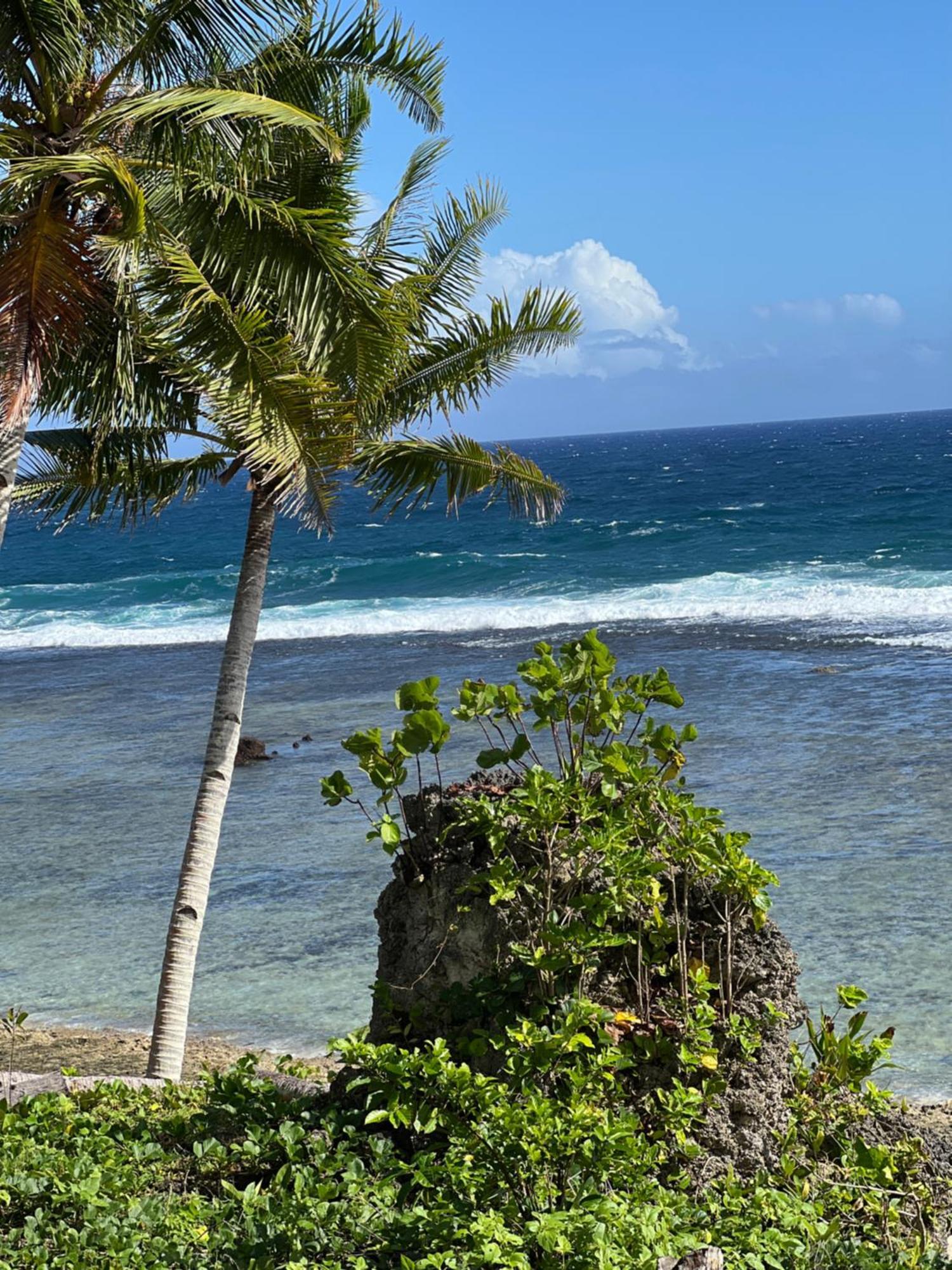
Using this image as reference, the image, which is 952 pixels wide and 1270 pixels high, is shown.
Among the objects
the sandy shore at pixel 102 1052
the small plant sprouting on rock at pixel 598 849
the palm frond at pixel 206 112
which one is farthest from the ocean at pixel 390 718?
the small plant sprouting on rock at pixel 598 849

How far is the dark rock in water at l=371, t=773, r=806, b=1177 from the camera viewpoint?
14.5ft

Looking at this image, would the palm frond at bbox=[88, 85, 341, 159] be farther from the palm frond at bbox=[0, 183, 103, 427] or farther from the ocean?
the ocean

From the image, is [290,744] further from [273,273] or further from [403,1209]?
[403,1209]

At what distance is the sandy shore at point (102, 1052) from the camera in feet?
28.1

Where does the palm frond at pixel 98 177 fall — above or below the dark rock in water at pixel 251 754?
above

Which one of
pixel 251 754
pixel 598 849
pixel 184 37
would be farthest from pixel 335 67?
pixel 251 754

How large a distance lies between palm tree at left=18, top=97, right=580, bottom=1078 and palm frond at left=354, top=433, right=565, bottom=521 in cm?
1

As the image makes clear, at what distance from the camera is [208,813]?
828cm

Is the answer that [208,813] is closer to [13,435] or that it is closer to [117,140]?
[13,435]

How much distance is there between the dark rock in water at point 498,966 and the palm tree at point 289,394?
10.1 ft

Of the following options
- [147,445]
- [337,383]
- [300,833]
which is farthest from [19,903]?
[337,383]

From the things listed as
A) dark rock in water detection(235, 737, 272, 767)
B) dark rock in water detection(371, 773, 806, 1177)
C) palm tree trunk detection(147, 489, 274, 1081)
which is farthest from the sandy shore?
dark rock in water detection(235, 737, 272, 767)

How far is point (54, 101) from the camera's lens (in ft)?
24.3

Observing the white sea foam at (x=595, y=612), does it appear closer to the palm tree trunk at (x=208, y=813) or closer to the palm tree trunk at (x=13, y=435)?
the palm tree trunk at (x=208, y=813)
